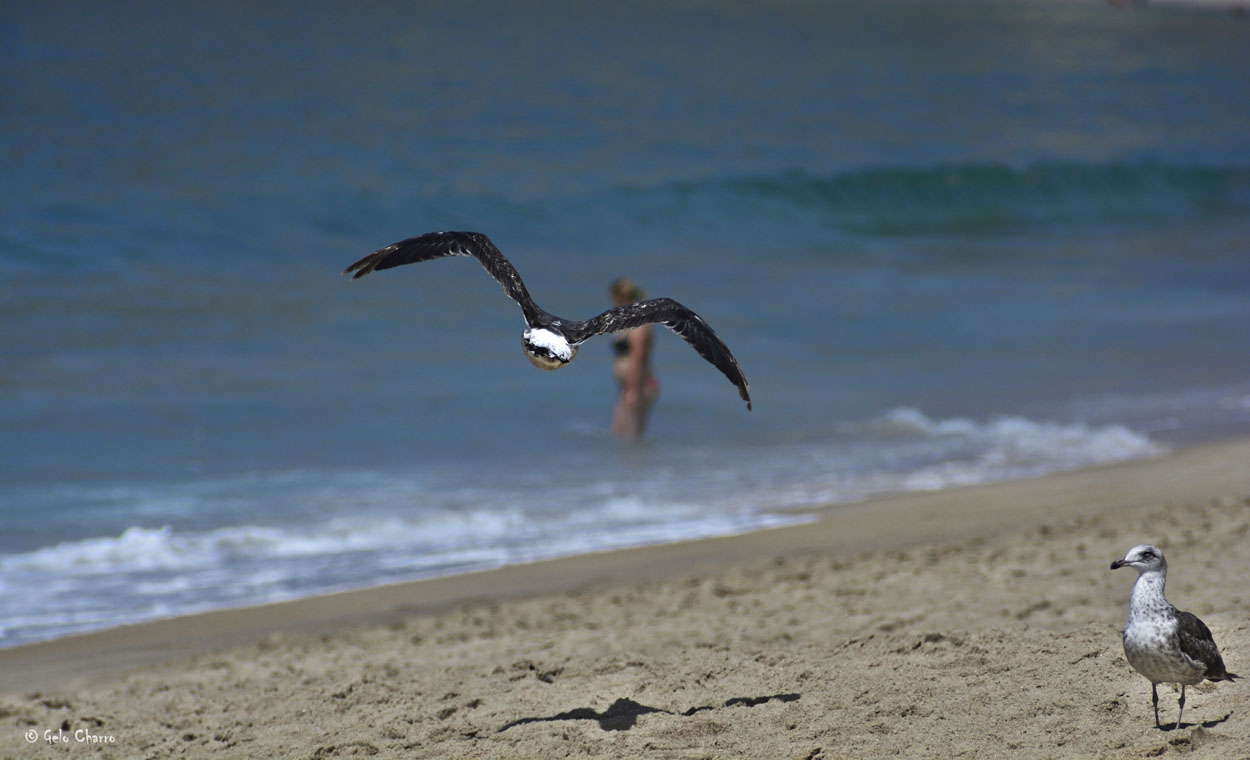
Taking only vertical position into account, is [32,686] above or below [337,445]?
below

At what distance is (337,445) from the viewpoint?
39.3 ft

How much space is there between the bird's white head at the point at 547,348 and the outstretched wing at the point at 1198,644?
98.4 inches

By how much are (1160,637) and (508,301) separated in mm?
13770

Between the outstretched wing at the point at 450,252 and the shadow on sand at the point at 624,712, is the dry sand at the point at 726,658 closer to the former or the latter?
the shadow on sand at the point at 624,712

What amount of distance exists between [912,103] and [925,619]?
34.6 meters

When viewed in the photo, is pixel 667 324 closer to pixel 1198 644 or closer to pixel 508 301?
pixel 1198 644

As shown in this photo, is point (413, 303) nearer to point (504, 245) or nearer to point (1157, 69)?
point (504, 245)

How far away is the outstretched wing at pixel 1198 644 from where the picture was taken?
4.84m

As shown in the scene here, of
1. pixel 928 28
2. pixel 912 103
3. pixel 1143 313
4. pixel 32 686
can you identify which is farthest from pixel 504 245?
pixel 928 28

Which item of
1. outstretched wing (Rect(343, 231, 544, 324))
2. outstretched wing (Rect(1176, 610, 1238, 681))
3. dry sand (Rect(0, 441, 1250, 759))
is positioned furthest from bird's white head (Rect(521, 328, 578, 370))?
outstretched wing (Rect(1176, 610, 1238, 681))

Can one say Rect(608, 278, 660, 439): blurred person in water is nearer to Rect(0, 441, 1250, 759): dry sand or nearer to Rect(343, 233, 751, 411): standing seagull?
Rect(0, 441, 1250, 759): dry sand

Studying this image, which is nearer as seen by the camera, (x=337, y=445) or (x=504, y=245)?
(x=337, y=445)

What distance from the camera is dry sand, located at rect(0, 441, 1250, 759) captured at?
5.41 meters

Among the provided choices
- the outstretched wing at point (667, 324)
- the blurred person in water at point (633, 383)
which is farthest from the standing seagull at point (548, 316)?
the blurred person in water at point (633, 383)
